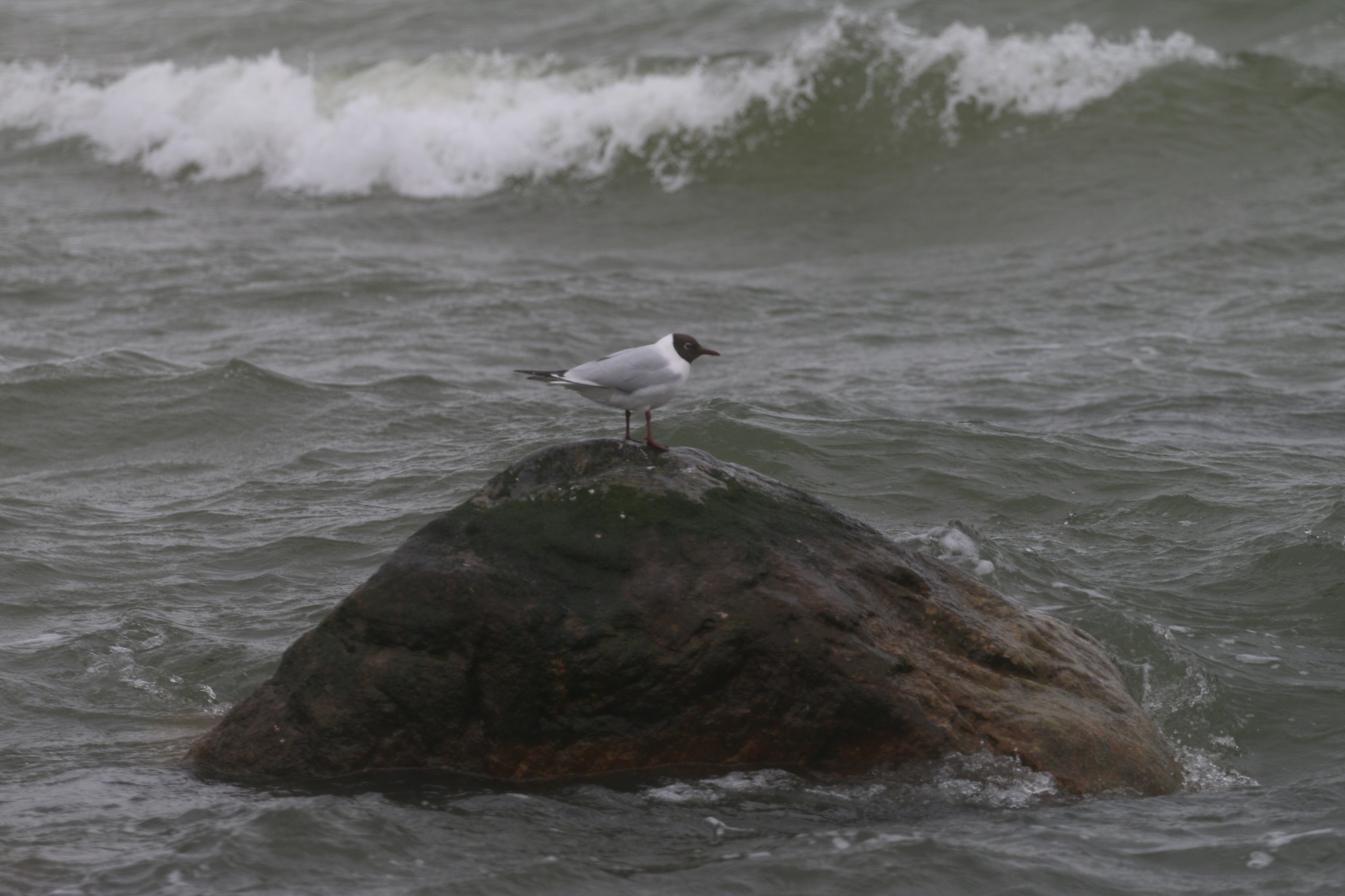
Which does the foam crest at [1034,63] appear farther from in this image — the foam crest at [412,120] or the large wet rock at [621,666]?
the large wet rock at [621,666]

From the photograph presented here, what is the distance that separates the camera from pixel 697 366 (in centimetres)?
1114

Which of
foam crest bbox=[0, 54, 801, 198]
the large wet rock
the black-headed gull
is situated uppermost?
foam crest bbox=[0, 54, 801, 198]

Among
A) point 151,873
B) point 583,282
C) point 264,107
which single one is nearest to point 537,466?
point 151,873

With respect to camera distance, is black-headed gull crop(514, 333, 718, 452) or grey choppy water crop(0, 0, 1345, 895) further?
black-headed gull crop(514, 333, 718, 452)

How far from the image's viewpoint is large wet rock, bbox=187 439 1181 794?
4977 millimetres

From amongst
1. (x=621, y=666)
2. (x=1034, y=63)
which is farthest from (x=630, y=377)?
(x=1034, y=63)

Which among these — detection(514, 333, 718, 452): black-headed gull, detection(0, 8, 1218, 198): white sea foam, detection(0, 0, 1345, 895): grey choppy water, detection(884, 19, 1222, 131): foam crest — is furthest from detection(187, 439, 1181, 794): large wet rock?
detection(884, 19, 1222, 131): foam crest

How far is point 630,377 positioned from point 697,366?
6059mm

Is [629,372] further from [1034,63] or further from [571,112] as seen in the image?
[1034,63]

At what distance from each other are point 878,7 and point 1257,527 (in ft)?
44.8

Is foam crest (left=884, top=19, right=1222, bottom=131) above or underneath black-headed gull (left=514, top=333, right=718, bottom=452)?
above

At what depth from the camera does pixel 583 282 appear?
13.2 meters

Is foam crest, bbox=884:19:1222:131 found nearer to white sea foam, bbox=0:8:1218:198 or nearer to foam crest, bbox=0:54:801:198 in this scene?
white sea foam, bbox=0:8:1218:198

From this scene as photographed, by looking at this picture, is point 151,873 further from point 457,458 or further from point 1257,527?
point 1257,527
